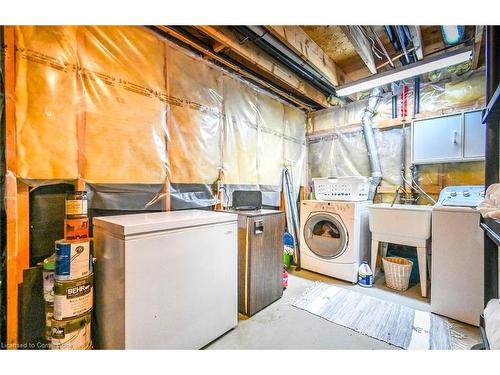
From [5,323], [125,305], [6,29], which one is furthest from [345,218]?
[6,29]

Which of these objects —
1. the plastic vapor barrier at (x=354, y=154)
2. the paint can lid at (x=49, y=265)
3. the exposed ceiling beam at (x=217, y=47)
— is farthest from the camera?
the plastic vapor barrier at (x=354, y=154)

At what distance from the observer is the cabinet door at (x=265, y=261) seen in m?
1.83

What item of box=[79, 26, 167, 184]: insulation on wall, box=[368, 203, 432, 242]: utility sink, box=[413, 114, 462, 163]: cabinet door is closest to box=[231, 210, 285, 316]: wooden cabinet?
box=[79, 26, 167, 184]: insulation on wall

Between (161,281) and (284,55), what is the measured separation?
2.15 metres

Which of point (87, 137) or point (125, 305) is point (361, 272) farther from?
point (87, 137)

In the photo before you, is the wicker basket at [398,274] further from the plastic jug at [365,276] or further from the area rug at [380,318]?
the area rug at [380,318]

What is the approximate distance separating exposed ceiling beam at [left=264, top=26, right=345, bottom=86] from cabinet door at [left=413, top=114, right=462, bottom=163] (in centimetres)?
110

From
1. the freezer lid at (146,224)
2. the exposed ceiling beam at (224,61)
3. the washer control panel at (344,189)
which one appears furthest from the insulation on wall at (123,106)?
the washer control panel at (344,189)

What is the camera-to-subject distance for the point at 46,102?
4.13 feet

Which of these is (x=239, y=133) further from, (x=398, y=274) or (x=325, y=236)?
(x=398, y=274)

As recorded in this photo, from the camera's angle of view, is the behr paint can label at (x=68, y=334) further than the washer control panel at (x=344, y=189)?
No

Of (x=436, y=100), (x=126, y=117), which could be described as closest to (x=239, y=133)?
(x=126, y=117)

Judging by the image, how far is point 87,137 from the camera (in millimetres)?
1411

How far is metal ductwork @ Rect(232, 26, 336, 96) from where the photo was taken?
1713 millimetres
